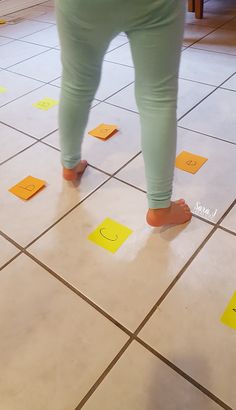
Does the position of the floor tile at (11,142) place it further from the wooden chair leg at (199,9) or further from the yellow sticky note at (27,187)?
the wooden chair leg at (199,9)

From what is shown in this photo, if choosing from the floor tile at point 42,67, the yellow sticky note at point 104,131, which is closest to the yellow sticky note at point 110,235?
the yellow sticky note at point 104,131

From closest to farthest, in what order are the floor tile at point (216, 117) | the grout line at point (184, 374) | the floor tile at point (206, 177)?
1. the grout line at point (184, 374)
2. the floor tile at point (206, 177)
3. the floor tile at point (216, 117)

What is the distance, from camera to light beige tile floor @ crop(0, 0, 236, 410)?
1.96ft

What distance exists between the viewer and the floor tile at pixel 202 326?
1.97ft

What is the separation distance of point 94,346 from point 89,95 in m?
0.55

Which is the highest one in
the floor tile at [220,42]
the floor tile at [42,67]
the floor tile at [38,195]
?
the floor tile at [220,42]

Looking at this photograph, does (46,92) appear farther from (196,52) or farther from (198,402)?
(198,402)

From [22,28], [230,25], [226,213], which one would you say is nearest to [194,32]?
[230,25]

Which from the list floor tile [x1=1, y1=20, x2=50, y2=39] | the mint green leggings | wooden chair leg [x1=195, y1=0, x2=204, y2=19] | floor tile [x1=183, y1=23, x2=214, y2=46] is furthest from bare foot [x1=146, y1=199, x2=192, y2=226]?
floor tile [x1=1, y1=20, x2=50, y2=39]

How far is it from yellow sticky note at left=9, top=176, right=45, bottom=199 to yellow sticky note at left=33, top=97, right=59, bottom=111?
450mm

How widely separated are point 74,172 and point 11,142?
0.35 metres

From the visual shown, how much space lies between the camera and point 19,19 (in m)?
2.29

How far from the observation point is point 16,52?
6.02 feet

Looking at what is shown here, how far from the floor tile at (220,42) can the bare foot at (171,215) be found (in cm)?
111
